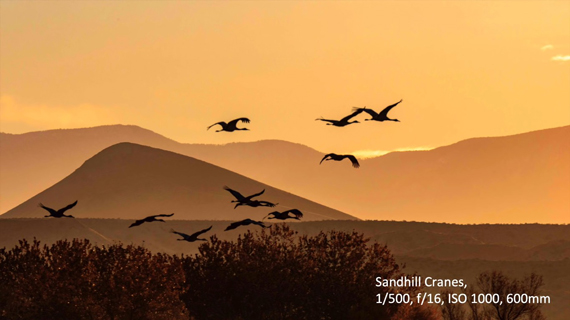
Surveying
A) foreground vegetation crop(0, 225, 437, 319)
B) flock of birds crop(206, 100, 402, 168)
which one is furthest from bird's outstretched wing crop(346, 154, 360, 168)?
foreground vegetation crop(0, 225, 437, 319)

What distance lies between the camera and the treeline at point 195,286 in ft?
282

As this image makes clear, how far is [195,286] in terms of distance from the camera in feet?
309

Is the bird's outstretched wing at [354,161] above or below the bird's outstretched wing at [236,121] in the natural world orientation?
below

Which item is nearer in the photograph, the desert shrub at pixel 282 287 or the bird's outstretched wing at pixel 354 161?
the bird's outstretched wing at pixel 354 161

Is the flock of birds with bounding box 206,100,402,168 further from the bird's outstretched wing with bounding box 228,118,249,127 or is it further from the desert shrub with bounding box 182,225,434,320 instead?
the desert shrub with bounding box 182,225,434,320

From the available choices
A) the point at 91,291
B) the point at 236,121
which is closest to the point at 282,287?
the point at 91,291

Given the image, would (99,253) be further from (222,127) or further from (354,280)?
(222,127)

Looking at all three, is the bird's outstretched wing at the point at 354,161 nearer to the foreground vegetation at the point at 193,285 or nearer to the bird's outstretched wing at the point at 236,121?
the bird's outstretched wing at the point at 236,121

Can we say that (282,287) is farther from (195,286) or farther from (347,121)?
(347,121)

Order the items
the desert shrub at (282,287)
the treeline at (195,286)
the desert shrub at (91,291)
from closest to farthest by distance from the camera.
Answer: the desert shrub at (91,291) < the treeline at (195,286) < the desert shrub at (282,287)

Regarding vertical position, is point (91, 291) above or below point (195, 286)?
below

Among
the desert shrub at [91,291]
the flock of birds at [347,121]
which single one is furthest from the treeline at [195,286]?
the flock of birds at [347,121]

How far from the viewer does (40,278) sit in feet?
287

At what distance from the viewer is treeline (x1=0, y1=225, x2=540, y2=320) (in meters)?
85.9
